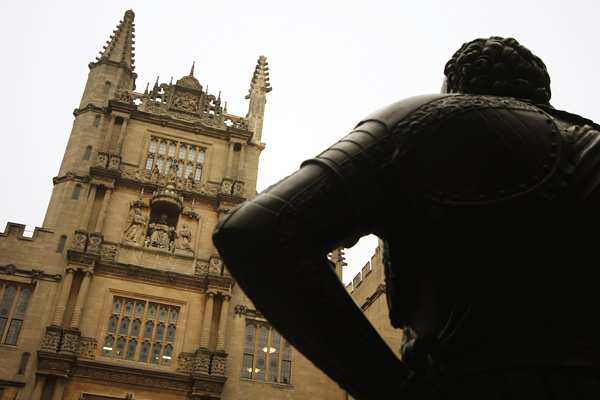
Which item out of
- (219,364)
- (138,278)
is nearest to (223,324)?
(219,364)

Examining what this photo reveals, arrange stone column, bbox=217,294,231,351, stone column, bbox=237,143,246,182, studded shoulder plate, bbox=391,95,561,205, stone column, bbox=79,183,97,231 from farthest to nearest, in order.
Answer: stone column, bbox=237,143,246,182, stone column, bbox=79,183,97,231, stone column, bbox=217,294,231,351, studded shoulder plate, bbox=391,95,561,205

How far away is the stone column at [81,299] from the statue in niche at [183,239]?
3.04 metres

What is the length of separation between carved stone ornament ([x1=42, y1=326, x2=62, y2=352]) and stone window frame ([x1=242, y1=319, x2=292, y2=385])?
17.9ft

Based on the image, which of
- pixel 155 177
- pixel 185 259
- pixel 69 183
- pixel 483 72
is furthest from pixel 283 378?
pixel 483 72

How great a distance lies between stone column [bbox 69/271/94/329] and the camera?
1678 centimetres

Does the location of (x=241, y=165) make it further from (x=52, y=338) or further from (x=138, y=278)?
(x=52, y=338)

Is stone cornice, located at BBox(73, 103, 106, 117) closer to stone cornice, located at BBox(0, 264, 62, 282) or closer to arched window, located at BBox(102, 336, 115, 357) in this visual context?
stone cornice, located at BBox(0, 264, 62, 282)

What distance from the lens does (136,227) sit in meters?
19.6

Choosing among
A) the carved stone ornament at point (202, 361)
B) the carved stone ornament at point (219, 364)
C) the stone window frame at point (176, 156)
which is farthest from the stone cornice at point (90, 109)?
the carved stone ornament at point (219, 364)

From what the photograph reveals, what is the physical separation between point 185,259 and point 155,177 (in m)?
3.54

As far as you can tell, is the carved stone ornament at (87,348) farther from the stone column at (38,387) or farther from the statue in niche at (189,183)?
the statue in niche at (189,183)

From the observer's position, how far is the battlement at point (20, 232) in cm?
1819

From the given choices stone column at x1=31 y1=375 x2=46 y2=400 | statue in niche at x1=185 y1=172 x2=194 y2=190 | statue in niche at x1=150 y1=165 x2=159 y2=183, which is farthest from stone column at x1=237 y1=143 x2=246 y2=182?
stone column at x1=31 y1=375 x2=46 y2=400

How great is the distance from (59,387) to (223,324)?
4949 millimetres
